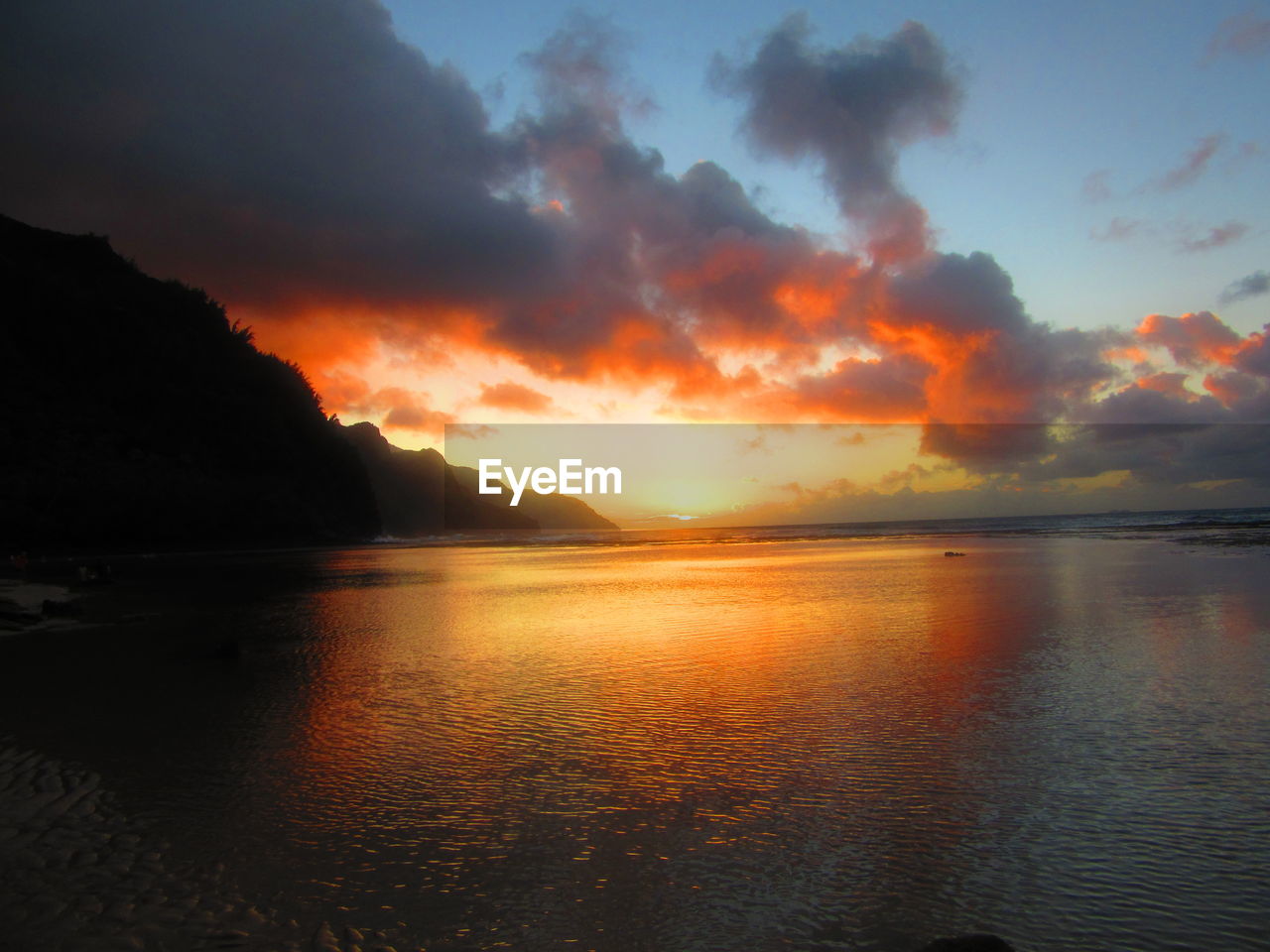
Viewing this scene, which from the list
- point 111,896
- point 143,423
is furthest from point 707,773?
point 143,423

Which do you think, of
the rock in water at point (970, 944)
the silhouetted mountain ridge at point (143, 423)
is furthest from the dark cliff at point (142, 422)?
A: the rock in water at point (970, 944)

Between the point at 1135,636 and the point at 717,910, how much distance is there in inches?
523

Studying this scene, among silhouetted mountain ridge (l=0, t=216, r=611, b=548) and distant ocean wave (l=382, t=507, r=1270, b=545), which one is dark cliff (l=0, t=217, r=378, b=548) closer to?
silhouetted mountain ridge (l=0, t=216, r=611, b=548)

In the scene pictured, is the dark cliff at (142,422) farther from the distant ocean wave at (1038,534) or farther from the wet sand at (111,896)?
the wet sand at (111,896)

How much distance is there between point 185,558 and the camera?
5422 cm

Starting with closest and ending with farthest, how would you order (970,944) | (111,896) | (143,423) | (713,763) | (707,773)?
(970,944)
(111,896)
(707,773)
(713,763)
(143,423)

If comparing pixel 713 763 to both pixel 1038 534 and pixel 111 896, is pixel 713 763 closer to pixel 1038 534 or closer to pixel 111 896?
pixel 111 896

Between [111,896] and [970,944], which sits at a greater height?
[970,944]

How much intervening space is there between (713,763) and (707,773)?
0.33 m

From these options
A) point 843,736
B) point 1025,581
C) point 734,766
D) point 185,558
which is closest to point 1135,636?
point 843,736

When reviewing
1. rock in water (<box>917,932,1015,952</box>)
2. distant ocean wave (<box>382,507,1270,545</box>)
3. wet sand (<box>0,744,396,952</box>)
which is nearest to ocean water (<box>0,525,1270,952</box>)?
wet sand (<box>0,744,396,952</box>)

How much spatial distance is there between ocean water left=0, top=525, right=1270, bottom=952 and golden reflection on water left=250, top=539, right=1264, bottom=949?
0.13ft

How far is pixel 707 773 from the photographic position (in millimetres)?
7863

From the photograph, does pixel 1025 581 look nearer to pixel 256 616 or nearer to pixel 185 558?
pixel 256 616
